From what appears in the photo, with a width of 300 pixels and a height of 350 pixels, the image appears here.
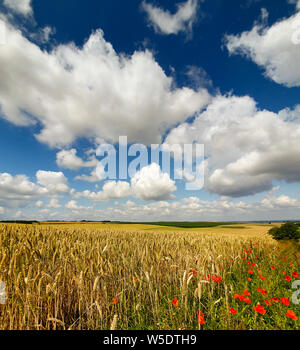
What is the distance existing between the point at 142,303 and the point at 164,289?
0.71 m

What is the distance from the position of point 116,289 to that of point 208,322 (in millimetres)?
1555

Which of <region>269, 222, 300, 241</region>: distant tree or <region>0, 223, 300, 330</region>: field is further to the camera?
<region>269, 222, 300, 241</region>: distant tree

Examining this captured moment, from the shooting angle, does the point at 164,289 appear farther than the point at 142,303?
Yes

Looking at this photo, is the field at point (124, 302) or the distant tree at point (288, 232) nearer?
the field at point (124, 302)

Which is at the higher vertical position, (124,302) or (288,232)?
(288,232)

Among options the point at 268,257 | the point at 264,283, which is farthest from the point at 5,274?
the point at 268,257

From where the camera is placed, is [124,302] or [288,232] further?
[288,232]

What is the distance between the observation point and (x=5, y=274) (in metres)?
3.02
